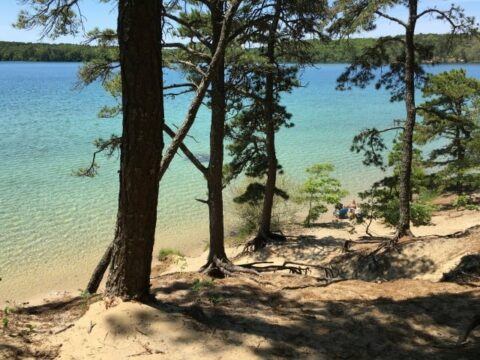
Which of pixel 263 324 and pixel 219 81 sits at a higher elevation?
pixel 219 81

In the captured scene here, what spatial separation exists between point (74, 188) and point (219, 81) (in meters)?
15.6

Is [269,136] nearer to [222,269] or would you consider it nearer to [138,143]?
[222,269]

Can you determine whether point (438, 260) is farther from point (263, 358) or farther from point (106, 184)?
point (106, 184)

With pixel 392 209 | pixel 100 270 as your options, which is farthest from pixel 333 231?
pixel 100 270

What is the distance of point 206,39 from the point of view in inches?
424

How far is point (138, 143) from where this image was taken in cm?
469

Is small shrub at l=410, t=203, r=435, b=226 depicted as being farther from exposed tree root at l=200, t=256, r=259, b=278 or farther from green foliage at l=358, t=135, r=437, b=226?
exposed tree root at l=200, t=256, r=259, b=278

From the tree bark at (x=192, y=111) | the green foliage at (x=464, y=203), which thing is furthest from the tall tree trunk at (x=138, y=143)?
the green foliage at (x=464, y=203)

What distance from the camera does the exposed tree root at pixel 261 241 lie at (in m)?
15.3

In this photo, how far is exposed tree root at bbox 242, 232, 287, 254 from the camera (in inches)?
604

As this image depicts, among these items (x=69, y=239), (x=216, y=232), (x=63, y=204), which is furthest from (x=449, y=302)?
(x=63, y=204)

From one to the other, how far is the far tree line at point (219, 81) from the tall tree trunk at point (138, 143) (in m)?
0.01

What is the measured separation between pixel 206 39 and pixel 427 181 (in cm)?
1297

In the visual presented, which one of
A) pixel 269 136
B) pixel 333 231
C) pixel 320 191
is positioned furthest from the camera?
pixel 320 191
